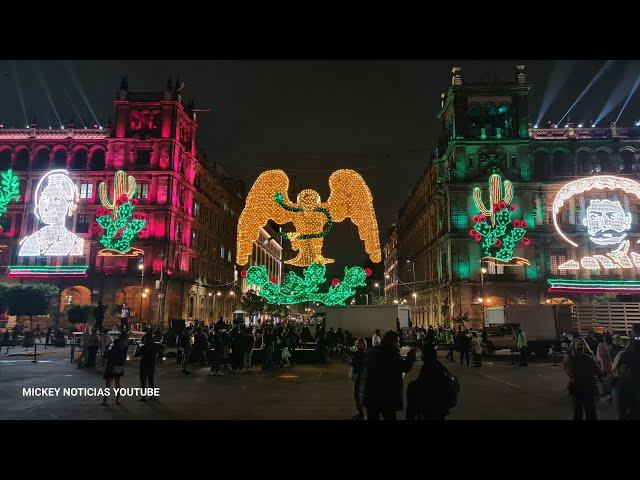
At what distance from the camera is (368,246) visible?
25625 millimetres

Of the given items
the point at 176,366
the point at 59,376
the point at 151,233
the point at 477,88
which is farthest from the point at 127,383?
the point at 477,88

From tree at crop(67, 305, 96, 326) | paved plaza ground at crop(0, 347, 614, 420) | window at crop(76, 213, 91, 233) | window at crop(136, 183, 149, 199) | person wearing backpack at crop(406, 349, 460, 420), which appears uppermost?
window at crop(136, 183, 149, 199)

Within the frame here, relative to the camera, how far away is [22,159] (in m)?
54.9

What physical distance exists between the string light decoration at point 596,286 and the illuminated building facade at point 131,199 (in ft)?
133

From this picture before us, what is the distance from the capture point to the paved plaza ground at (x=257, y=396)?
1012cm

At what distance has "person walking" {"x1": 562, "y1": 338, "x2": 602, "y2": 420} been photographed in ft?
25.9

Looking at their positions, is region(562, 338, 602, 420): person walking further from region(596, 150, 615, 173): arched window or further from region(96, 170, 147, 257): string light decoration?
region(596, 150, 615, 173): arched window

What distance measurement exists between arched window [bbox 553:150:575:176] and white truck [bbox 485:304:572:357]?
30.3m

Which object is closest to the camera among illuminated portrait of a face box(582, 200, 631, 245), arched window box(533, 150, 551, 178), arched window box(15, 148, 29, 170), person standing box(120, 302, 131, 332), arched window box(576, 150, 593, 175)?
person standing box(120, 302, 131, 332)

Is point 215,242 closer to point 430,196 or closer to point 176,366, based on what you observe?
point 430,196

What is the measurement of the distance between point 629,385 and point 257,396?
884 centimetres

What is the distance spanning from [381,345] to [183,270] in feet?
167

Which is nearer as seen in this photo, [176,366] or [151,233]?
[176,366]

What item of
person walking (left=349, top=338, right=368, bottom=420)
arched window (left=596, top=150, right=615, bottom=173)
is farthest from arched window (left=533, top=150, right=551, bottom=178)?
person walking (left=349, top=338, right=368, bottom=420)
